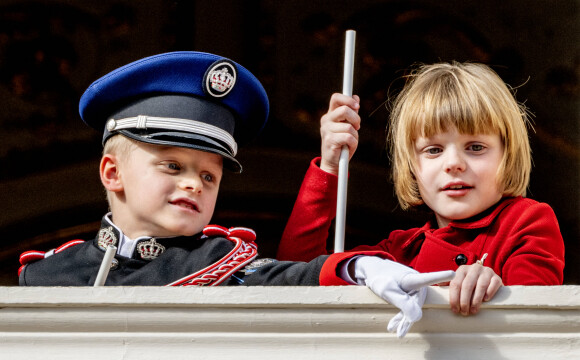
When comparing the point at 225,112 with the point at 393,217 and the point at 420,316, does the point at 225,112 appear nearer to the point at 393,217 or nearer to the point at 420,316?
the point at 420,316

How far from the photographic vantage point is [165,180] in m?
2.02

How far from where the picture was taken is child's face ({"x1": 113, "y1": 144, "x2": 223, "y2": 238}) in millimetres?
2016

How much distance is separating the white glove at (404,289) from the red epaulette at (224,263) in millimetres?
408

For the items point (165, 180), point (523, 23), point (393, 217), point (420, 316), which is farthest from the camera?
point (393, 217)

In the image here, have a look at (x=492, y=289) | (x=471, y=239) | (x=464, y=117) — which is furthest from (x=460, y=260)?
(x=492, y=289)

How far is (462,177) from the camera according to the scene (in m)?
2.11

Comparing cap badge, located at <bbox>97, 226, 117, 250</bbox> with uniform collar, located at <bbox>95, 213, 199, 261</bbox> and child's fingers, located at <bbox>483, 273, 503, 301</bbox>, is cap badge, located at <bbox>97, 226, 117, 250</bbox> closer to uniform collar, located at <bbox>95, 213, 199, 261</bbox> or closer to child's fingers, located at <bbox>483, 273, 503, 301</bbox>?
uniform collar, located at <bbox>95, 213, 199, 261</bbox>

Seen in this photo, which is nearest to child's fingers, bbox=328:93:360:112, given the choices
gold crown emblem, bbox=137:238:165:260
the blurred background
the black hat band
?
the black hat band

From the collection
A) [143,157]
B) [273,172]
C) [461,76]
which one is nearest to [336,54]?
[273,172]

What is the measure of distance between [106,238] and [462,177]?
2.24 feet

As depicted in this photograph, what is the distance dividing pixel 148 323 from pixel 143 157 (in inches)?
20.5

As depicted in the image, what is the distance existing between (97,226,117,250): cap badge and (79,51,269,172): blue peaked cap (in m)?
0.18

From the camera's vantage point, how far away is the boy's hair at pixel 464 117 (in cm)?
213

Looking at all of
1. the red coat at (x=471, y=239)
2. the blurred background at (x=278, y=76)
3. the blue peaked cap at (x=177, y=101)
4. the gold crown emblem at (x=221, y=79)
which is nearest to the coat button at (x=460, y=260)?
the red coat at (x=471, y=239)
